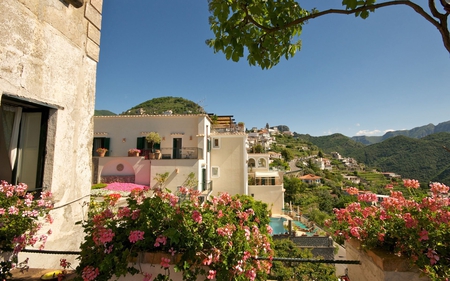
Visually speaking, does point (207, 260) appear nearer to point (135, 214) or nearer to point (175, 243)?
point (175, 243)

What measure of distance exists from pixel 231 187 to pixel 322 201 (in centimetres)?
3334

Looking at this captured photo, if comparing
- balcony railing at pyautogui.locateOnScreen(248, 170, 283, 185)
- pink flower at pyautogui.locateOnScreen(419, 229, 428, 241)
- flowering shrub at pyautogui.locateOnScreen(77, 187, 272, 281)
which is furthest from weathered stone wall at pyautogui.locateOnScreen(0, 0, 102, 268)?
balcony railing at pyautogui.locateOnScreen(248, 170, 283, 185)

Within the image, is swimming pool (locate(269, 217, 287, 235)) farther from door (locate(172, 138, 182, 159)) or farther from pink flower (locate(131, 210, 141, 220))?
pink flower (locate(131, 210, 141, 220))

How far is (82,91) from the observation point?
3525mm

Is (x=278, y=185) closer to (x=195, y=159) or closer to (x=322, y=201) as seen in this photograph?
(x=195, y=159)

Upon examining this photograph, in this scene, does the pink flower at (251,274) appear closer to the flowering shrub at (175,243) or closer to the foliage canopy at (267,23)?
the flowering shrub at (175,243)

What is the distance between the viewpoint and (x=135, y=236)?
1.92 metres

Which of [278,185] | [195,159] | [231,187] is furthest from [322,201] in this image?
[195,159]

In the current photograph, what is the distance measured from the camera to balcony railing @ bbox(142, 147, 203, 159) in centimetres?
1936

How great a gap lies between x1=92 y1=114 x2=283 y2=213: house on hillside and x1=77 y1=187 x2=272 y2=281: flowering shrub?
51.2ft

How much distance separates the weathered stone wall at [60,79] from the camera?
252cm

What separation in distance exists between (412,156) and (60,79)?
124619 mm

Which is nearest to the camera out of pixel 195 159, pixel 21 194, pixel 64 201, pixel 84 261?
pixel 84 261

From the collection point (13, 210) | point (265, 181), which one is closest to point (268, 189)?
point (265, 181)
